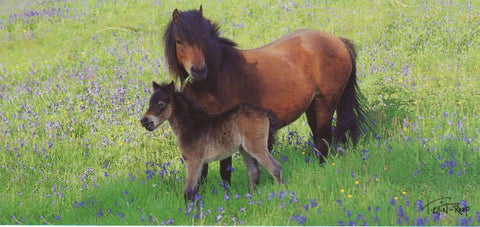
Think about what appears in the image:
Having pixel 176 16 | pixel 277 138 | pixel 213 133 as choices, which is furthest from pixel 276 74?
pixel 176 16

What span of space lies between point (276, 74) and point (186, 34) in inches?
54.5

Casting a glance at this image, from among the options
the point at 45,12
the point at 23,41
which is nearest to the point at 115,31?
the point at 23,41

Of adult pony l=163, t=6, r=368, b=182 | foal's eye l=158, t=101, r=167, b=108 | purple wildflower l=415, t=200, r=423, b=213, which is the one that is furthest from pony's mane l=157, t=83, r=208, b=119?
purple wildflower l=415, t=200, r=423, b=213

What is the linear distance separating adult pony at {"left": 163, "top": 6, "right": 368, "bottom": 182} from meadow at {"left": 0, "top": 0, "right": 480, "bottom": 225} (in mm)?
324

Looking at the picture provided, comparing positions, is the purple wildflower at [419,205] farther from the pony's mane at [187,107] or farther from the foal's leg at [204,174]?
the foal's leg at [204,174]

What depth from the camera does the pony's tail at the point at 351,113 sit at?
24.8ft

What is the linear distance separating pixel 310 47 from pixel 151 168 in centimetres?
243

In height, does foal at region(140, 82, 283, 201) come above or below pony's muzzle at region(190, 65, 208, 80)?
below

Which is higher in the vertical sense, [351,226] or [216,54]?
[216,54]

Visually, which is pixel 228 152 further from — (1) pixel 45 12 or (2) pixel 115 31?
(1) pixel 45 12

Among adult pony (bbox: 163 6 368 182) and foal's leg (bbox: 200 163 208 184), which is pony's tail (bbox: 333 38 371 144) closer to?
adult pony (bbox: 163 6 368 182)

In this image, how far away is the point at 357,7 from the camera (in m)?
14.7

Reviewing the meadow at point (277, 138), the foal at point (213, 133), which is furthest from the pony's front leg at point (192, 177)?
the meadow at point (277, 138)

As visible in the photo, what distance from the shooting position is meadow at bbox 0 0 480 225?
17.8ft
